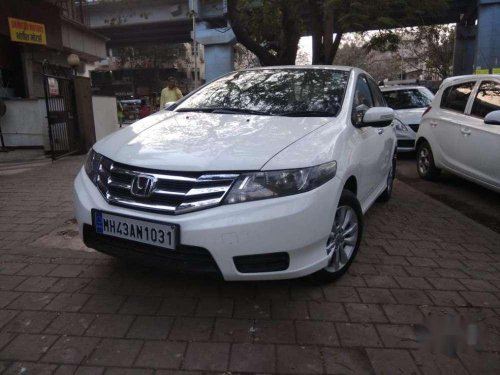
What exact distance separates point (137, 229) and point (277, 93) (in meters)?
1.87

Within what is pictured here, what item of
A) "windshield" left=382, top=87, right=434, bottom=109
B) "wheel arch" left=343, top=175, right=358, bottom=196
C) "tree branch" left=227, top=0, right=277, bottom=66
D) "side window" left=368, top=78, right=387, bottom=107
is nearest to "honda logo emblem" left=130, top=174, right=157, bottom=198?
"wheel arch" left=343, top=175, right=358, bottom=196

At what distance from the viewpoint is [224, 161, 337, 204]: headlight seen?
2676mm

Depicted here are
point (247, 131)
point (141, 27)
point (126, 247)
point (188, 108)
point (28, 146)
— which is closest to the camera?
point (126, 247)

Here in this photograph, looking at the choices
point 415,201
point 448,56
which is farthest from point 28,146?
point 448,56

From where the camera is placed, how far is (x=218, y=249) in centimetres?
264

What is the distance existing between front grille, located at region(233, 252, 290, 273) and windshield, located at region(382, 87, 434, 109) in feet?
28.2

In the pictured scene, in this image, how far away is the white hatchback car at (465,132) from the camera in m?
5.58

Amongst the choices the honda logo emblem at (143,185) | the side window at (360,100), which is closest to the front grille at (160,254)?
the honda logo emblem at (143,185)

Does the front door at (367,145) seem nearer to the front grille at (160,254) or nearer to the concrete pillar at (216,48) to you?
the front grille at (160,254)

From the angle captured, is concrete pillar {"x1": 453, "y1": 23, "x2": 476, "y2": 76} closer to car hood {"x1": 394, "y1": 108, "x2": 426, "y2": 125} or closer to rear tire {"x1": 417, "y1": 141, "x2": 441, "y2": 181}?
car hood {"x1": 394, "y1": 108, "x2": 426, "y2": 125}

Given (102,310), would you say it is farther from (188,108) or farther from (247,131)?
(188,108)

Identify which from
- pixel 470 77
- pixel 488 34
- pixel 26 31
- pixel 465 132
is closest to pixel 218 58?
pixel 488 34

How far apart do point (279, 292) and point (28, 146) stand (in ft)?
31.4

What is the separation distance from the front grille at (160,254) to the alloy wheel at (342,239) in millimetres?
895
